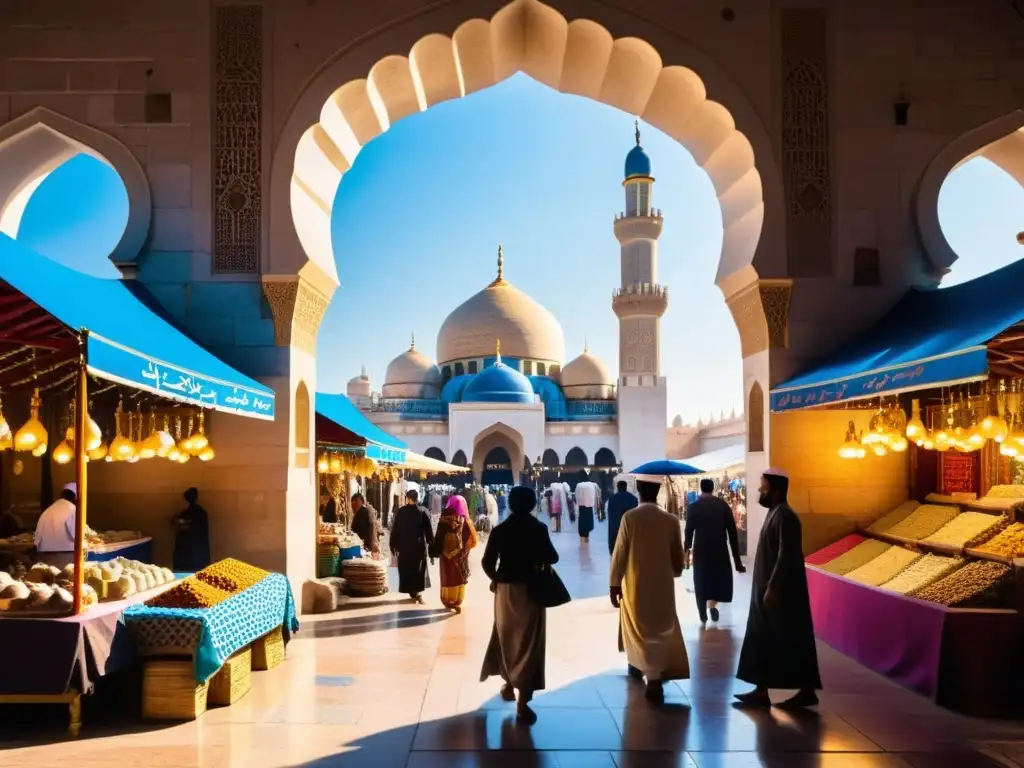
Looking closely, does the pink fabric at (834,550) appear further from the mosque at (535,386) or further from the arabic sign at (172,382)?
the mosque at (535,386)

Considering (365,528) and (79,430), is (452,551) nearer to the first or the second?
(365,528)

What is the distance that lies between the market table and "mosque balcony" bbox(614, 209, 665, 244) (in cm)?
2453

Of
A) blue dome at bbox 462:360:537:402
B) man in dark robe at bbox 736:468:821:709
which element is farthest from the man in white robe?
blue dome at bbox 462:360:537:402

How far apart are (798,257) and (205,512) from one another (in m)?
5.41

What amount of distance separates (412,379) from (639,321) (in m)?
12.2

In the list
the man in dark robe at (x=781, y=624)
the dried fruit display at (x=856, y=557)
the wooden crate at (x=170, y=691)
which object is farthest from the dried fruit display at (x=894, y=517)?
the wooden crate at (x=170, y=691)

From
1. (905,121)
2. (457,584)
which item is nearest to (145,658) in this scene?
(457,584)

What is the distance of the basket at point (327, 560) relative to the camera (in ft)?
27.9

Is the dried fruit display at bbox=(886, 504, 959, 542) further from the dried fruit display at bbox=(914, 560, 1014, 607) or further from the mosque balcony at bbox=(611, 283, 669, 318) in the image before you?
the mosque balcony at bbox=(611, 283, 669, 318)

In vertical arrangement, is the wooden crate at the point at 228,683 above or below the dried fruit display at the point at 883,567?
below

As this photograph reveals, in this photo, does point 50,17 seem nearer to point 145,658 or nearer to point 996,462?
point 145,658

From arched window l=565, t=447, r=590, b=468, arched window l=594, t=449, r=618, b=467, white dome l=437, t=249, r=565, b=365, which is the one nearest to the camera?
arched window l=565, t=447, r=590, b=468

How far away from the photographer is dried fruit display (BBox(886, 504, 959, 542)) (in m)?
6.53

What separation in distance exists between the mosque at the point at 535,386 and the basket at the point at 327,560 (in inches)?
871
